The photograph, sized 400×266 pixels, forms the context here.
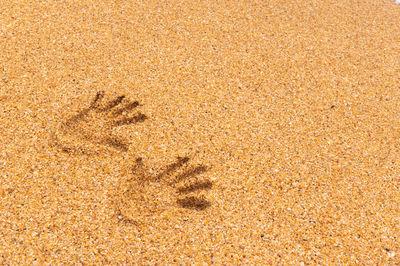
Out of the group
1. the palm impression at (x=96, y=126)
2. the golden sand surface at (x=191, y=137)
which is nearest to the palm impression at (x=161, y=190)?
the golden sand surface at (x=191, y=137)

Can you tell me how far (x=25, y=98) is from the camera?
85.7 inches

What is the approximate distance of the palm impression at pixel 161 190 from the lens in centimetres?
183

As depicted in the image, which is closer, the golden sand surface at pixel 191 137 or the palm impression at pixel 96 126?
the golden sand surface at pixel 191 137

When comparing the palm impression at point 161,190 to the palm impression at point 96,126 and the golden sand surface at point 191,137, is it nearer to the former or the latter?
the golden sand surface at point 191,137

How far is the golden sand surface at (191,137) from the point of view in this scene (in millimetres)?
1777

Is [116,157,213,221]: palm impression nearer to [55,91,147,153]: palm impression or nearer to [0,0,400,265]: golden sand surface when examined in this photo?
[0,0,400,265]: golden sand surface

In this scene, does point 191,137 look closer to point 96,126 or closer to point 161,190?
point 161,190

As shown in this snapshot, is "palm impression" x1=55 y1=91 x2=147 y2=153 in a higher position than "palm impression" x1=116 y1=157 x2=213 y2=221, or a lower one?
higher

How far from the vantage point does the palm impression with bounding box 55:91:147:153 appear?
202 cm

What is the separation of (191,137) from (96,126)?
57 centimetres

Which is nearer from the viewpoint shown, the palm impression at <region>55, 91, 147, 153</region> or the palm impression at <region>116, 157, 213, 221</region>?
the palm impression at <region>116, 157, 213, 221</region>

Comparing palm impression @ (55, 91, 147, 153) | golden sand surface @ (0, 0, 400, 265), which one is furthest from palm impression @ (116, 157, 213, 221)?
palm impression @ (55, 91, 147, 153)

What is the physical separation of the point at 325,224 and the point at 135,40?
1.83 metres

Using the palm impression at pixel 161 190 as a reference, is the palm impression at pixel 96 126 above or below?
above
